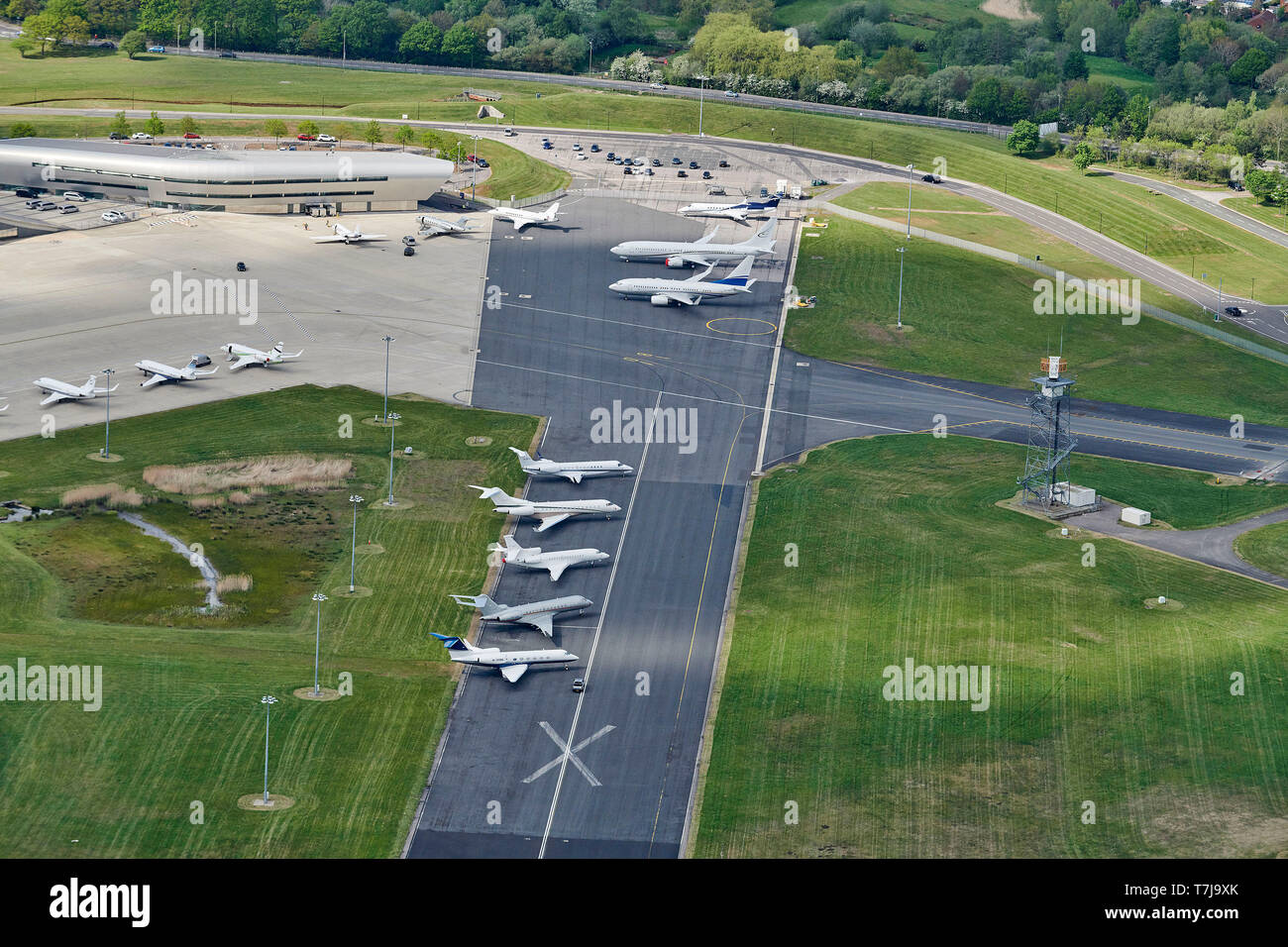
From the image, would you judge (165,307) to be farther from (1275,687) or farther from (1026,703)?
(1275,687)

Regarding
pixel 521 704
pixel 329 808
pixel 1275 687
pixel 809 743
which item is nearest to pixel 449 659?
pixel 521 704

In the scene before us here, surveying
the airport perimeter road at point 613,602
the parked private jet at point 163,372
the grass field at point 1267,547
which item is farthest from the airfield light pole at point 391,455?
the grass field at point 1267,547

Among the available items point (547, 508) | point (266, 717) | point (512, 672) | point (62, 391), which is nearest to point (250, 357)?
point (62, 391)

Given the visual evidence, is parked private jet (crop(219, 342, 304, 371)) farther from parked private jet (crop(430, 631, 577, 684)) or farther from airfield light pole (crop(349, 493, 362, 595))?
parked private jet (crop(430, 631, 577, 684))

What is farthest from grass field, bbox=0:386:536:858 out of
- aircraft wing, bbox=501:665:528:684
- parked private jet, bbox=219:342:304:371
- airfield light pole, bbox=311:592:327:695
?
parked private jet, bbox=219:342:304:371

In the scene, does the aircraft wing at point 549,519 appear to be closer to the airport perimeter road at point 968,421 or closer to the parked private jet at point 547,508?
the parked private jet at point 547,508

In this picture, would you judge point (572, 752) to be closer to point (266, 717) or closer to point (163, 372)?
point (266, 717)
